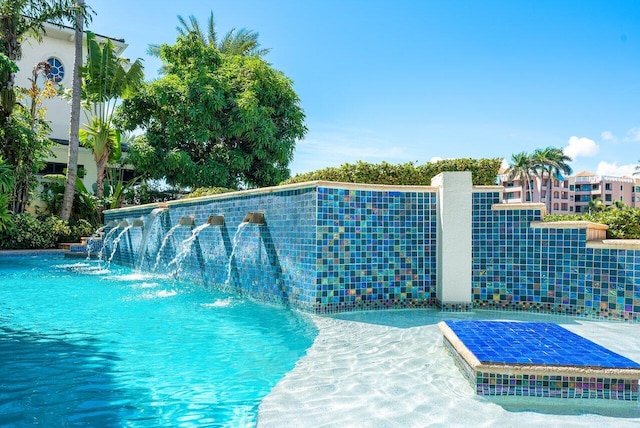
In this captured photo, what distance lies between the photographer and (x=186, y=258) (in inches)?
425

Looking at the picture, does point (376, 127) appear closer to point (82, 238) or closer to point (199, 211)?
A: point (199, 211)

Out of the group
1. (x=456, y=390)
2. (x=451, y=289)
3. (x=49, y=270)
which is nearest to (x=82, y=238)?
(x=49, y=270)

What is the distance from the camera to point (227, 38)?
30234 millimetres

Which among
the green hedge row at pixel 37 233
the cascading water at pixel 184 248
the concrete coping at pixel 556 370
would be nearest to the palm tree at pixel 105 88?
the green hedge row at pixel 37 233

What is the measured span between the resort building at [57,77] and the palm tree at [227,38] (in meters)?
4.84

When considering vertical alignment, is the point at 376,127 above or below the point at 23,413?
above

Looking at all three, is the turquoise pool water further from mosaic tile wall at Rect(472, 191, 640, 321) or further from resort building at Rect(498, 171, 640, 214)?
resort building at Rect(498, 171, 640, 214)

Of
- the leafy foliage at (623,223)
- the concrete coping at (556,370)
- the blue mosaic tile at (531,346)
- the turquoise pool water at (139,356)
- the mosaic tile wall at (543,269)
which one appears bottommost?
the turquoise pool water at (139,356)

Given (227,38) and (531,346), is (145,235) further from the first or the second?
(227,38)

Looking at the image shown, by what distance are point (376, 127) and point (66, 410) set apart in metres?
14.2

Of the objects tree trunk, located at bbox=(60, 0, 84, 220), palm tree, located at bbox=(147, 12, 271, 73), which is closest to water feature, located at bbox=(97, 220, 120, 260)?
tree trunk, located at bbox=(60, 0, 84, 220)

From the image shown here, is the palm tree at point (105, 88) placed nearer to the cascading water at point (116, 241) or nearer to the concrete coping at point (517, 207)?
the cascading water at point (116, 241)

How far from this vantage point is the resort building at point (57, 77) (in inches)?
1004

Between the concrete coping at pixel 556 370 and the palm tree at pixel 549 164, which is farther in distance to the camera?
the palm tree at pixel 549 164
